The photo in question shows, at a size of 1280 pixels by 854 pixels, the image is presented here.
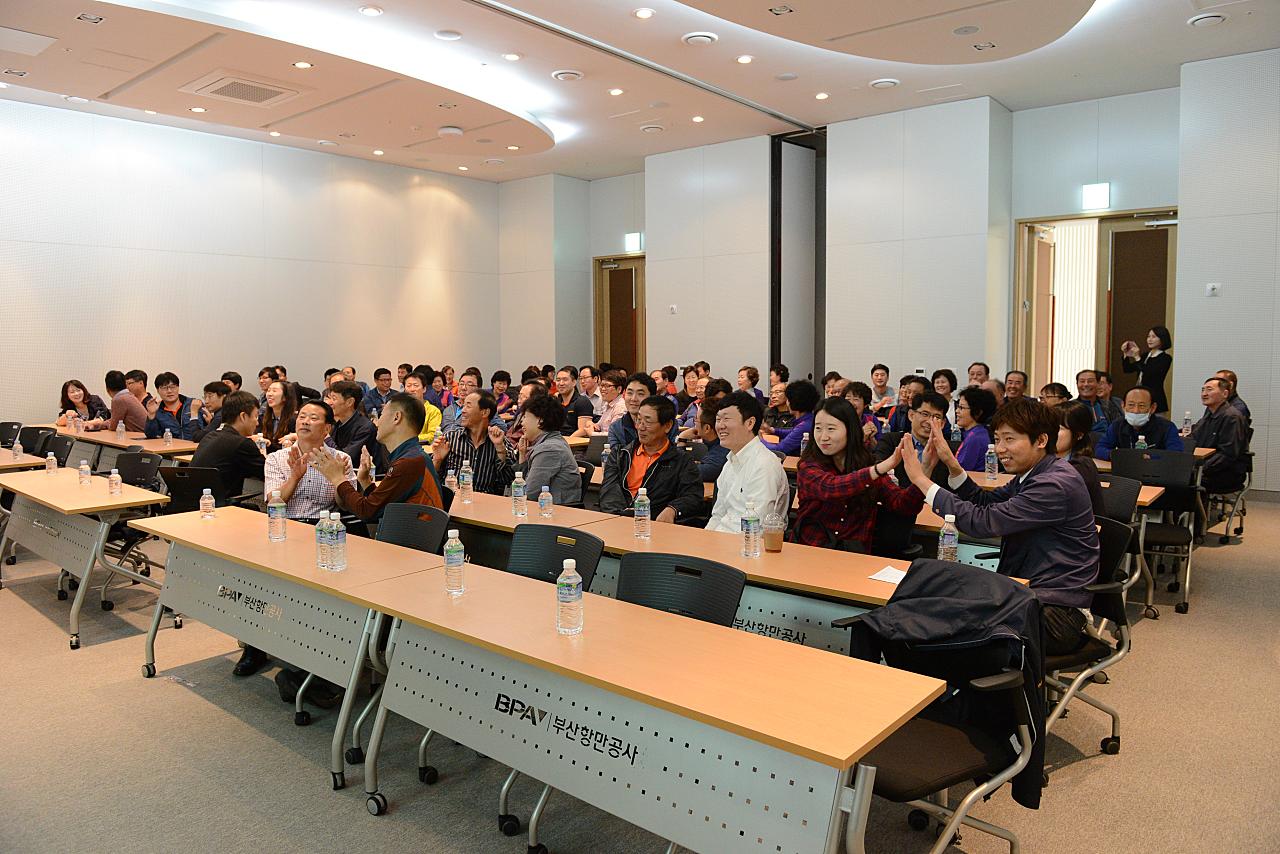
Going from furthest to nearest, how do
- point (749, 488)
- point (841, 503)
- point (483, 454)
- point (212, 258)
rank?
1. point (212, 258)
2. point (483, 454)
3. point (749, 488)
4. point (841, 503)

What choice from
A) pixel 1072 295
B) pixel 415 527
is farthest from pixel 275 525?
pixel 1072 295

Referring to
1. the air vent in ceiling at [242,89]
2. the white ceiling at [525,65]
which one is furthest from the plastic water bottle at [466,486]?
the air vent in ceiling at [242,89]

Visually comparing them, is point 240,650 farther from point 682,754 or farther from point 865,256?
point 865,256

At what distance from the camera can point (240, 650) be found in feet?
16.9

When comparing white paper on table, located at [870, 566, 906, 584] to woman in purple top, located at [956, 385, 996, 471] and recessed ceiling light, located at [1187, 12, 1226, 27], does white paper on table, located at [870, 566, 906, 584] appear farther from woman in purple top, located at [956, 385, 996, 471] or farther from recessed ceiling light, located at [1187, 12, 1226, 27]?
recessed ceiling light, located at [1187, 12, 1226, 27]

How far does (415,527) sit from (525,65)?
6.68 m

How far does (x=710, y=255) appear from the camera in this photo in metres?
13.6

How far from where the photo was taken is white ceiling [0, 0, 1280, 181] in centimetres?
760

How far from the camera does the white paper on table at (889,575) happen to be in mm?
3473

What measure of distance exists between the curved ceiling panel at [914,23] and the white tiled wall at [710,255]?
517 cm

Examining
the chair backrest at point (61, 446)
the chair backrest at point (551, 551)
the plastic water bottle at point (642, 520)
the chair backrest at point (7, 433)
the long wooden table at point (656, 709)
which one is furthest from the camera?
the chair backrest at point (7, 433)

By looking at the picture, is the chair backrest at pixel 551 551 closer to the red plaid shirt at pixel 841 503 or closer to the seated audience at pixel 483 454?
Answer: the red plaid shirt at pixel 841 503

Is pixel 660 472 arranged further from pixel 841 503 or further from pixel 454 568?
pixel 454 568

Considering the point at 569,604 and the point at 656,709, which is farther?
the point at 569,604
